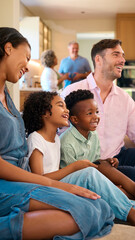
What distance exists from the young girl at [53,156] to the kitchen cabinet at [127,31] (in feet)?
20.8

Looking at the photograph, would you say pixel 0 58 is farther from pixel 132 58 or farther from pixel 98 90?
pixel 132 58

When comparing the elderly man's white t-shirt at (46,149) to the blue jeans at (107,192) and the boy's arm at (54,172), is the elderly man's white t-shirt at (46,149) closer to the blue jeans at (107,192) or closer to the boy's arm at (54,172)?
the boy's arm at (54,172)

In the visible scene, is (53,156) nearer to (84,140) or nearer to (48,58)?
(84,140)

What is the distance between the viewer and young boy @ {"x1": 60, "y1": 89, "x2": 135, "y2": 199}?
5.65ft

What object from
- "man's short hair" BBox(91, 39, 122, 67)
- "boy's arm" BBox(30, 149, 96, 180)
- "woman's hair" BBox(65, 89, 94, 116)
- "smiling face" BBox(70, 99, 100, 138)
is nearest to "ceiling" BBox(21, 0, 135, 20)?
"man's short hair" BBox(91, 39, 122, 67)

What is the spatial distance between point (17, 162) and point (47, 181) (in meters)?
0.18

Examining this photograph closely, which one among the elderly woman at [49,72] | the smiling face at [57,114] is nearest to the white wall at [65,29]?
the elderly woman at [49,72]

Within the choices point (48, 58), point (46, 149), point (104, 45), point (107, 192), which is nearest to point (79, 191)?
point (107, 192)

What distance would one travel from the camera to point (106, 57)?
2.50m

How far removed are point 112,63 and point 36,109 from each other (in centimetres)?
93

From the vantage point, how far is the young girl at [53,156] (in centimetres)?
139

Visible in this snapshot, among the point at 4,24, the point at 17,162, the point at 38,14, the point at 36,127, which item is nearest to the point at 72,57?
the point at 4,24

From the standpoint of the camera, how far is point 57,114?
1.75 m

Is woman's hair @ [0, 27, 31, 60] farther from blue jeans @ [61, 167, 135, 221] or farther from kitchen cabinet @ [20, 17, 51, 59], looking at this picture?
kitchen cabinet @ [20, 17, 51, 59]
